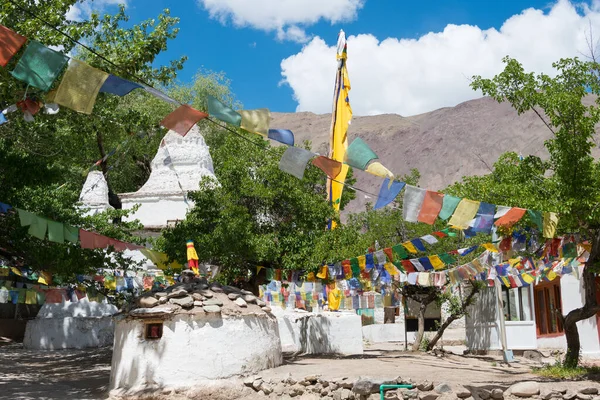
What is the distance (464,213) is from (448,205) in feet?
1.10

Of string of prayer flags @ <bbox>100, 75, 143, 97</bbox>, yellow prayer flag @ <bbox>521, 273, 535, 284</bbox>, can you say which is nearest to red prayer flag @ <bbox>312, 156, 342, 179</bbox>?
string of prayer flags @ <bbox>100, 75, 143, 97</bbox>

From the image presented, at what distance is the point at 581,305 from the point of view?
17750 millimetres

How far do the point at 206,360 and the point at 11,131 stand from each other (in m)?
7.09

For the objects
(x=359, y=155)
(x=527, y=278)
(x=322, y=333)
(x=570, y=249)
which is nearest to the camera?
(x=359, y=155)

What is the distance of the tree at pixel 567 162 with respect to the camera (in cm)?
1048

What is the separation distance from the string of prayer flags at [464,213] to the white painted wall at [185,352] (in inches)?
182

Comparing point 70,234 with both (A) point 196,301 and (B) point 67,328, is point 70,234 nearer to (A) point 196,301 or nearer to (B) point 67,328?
(A) point 196,301

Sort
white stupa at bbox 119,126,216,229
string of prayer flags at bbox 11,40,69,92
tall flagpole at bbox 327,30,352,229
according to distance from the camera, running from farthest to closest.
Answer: white stupa at bbox 119,126,216,229, tall flagpole at bbox 327,30,352,229, string of prayer flags at bbox 11,40,69,92

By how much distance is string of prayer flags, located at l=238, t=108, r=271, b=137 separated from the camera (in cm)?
863

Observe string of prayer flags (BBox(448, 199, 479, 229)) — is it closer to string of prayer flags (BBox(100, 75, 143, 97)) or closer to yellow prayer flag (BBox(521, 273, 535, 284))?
string of prayer flags (BBox(100, 75, 143, 97))

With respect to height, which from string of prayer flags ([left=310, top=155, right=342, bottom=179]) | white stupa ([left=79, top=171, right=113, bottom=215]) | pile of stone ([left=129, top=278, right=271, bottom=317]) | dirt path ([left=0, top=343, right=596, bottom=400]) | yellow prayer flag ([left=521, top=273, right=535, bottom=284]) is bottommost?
dirt path ([left=0, top=343, right=596, bottom=400])

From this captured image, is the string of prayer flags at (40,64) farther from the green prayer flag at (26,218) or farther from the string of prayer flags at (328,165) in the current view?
the green prayer flag at (26,218)

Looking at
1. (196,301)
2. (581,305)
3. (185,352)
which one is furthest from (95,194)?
(581,305)

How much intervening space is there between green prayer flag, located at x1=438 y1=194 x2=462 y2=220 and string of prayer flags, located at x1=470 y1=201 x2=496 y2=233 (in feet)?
1.57
